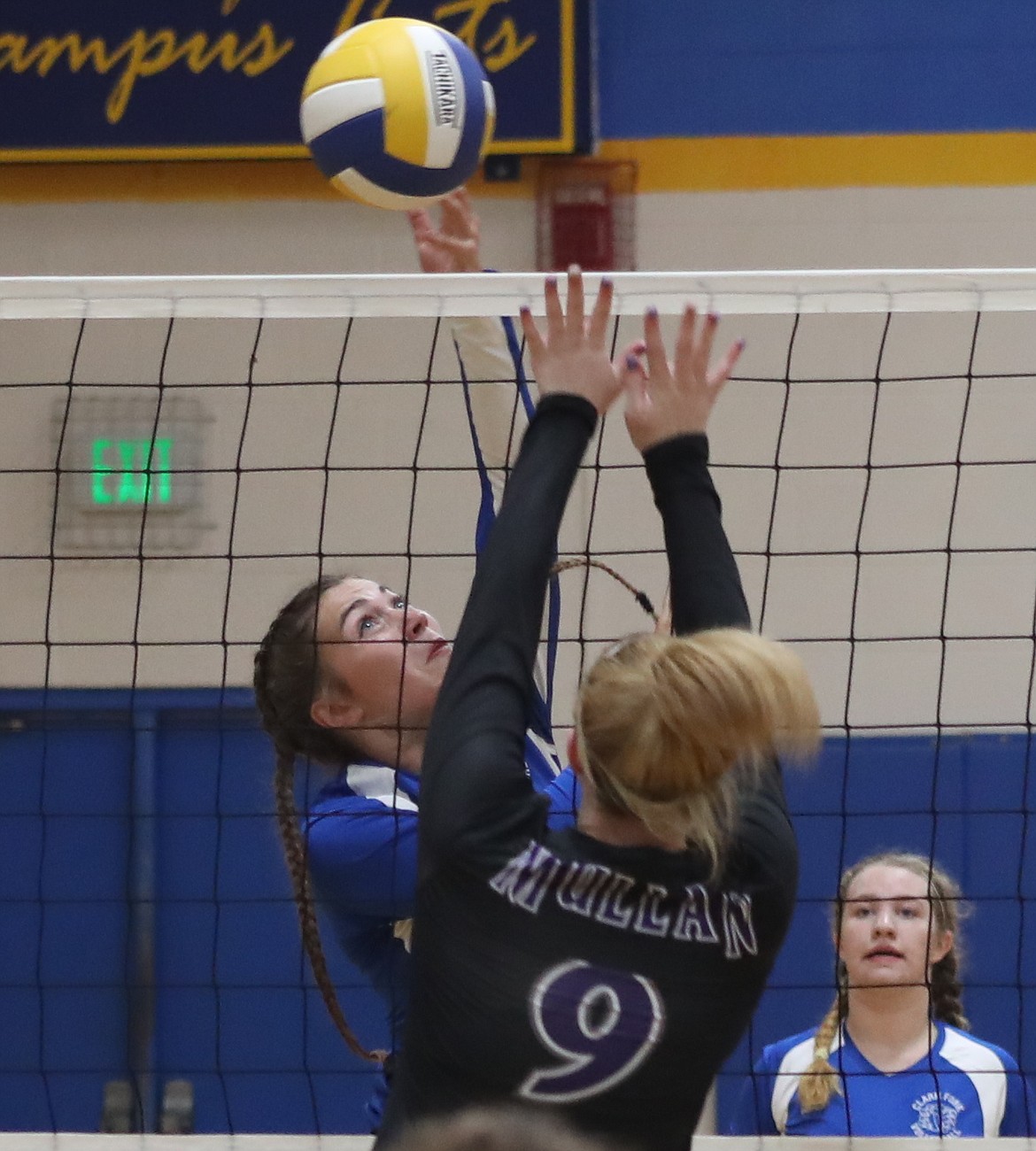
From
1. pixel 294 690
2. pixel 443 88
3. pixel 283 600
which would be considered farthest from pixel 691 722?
pixel 283 600

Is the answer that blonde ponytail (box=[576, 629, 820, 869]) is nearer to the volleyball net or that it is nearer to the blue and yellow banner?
the volleyball net

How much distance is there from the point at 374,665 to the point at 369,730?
0.32 ft

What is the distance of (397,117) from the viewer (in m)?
3.12

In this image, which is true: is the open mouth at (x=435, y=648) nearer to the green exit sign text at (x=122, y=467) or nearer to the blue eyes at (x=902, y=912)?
the blue eyes at (x=902, y=912)

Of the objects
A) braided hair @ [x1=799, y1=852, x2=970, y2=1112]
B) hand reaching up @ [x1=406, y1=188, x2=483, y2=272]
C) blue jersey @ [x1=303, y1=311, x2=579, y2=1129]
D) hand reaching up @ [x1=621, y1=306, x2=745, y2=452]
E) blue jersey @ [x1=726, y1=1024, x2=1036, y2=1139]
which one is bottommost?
blue jersey @ [x1=726, y1=1024, x2=1036, y2=1139]

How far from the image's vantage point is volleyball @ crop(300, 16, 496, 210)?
3.13 m

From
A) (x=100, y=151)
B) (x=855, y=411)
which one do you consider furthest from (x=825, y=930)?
(x=100, y=151)

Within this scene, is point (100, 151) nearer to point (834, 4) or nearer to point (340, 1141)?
point (834, 4)

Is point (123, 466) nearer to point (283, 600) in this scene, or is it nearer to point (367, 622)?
point (283, 600)

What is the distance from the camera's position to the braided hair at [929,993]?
10.8 ft

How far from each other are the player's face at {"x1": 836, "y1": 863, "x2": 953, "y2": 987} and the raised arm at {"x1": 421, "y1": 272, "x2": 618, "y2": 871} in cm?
185

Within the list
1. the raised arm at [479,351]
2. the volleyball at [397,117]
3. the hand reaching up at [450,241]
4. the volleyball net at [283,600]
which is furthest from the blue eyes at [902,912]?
the volleyball net at [283,600]

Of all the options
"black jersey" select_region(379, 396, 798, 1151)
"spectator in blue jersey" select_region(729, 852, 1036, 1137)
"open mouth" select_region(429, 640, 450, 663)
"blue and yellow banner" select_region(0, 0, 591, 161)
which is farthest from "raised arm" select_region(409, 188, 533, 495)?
"blue and yellow banner" select_region(0, 0, 591, 161)

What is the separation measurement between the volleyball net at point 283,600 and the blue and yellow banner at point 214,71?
0.63m
